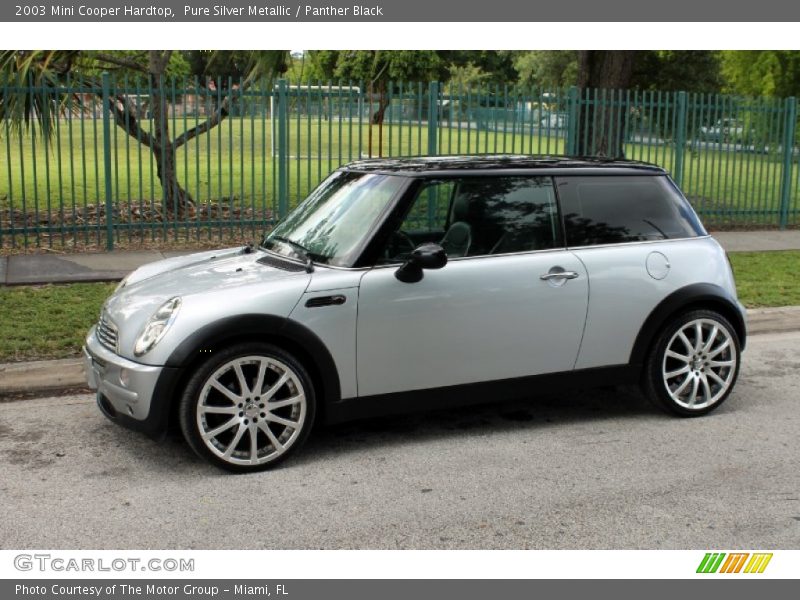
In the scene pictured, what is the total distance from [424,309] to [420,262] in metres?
0.28

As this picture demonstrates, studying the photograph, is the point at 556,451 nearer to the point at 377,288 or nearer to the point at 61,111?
the point at 377,288

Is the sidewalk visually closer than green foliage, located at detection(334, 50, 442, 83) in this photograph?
Yes

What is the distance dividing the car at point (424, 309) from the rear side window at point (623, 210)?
0.4 inches

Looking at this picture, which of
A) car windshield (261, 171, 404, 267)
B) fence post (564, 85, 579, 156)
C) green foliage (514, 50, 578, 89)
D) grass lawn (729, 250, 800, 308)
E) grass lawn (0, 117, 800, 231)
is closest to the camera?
car windshield (261, 171, 404, 267)

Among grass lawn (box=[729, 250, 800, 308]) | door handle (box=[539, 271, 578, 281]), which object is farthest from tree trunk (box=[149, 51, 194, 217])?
door handle (box=[539, 271, 578, 281])

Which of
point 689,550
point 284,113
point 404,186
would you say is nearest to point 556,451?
point 689,550

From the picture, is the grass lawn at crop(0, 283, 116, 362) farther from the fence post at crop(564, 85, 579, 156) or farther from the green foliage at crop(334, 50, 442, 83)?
the green foliage at crop(334, 50, 442, 83)

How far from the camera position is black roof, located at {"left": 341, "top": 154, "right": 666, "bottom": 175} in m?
5.66

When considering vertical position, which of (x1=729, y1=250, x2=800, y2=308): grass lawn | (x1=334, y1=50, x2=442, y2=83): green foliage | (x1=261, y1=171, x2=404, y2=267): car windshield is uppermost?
(x1=334, y1=50, x2=442, y2=83): green foliage

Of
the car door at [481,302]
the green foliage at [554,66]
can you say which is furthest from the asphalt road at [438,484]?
the green foliage at [554,66]

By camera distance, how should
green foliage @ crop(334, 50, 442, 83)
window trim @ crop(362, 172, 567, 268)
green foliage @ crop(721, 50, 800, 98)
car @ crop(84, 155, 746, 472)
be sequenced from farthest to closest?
green foliage @ crop(334, 50, 442, 83)
green foliage @ crop(721, 50, 800, 98)
window trim @ crop(362, 172, 567, 268)
car @ crop(84, 155, 746, 472)

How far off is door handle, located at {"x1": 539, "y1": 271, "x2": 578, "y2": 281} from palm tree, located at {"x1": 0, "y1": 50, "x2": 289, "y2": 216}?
26.1 feet

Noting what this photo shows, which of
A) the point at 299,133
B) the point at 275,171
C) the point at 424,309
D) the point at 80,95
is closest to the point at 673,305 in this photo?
the point at 424,309

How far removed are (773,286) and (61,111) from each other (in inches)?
364
